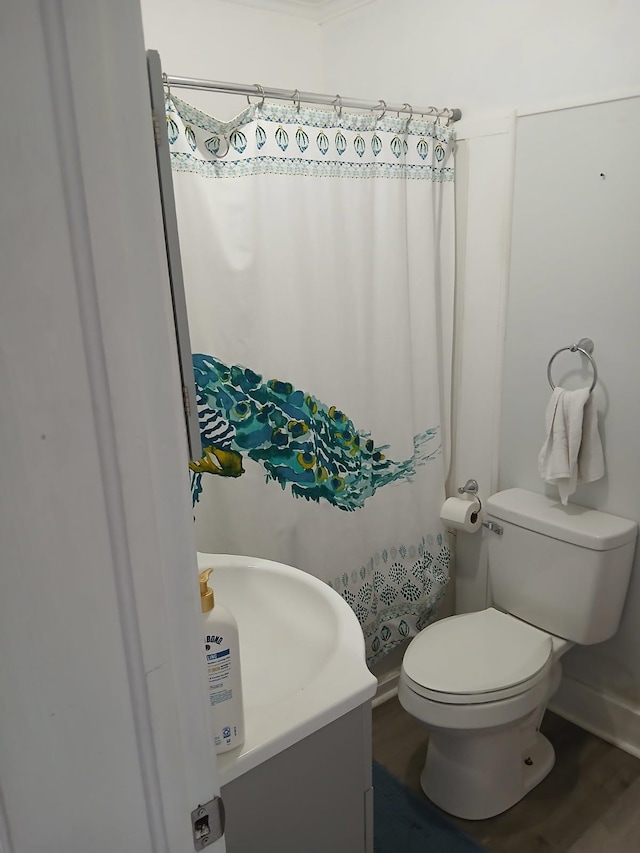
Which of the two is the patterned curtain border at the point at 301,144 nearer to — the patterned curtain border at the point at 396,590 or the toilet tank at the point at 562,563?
the toilet tank at the point at 562,563

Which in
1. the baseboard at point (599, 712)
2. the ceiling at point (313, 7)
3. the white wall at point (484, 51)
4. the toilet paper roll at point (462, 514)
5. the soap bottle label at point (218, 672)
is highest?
the ceiling at point (313, 7)

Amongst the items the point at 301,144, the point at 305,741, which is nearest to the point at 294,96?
the point at 301,144

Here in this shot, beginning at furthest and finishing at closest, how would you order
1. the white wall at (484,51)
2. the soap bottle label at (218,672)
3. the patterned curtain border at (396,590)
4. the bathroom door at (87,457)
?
the patterned curtain border at (396,590), the white wall at (484,51), the soap bottle label at (218,672), the bathroom door at (87,457)

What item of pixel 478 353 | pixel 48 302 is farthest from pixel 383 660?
A: pixel 48 302

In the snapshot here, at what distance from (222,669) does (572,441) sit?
4.44 feet

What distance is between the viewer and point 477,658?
5.85 feet

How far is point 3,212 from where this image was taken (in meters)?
0.43

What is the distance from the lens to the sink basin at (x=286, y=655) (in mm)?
918

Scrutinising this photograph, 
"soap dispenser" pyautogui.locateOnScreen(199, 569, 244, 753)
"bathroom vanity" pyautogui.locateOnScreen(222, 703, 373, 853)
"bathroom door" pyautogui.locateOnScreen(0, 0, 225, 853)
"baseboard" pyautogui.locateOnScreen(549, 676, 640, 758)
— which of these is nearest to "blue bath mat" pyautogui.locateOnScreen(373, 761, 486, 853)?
"baseboard" pyautogui.locateOnScreen(549, 676, 640, 758)

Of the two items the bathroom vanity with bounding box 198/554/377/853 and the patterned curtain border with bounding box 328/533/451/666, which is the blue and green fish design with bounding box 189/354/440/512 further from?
the bathroom vanity with bounding box 198/554/377/853

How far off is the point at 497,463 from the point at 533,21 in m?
1.32

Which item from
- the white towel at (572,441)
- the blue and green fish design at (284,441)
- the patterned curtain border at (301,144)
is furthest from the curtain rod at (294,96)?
the white towel at (572,441)

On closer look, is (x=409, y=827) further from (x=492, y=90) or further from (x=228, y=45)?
(x=228, y=45)

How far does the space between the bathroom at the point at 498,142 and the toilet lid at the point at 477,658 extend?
0.36 metres
